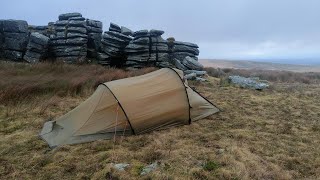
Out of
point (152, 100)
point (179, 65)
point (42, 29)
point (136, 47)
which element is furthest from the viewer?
point (42, 29)

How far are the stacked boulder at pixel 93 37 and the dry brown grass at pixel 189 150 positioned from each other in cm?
1369

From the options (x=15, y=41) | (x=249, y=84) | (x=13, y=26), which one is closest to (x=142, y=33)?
(x=15, y=41)

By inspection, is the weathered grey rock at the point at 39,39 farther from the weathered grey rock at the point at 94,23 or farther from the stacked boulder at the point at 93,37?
the weathered grey rock at the point at 94,23

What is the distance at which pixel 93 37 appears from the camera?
27.3 metres

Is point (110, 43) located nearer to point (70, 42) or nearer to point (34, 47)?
point (70, 42)

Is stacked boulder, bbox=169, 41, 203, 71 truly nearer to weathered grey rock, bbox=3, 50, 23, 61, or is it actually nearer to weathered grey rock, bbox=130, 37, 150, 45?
weathered grey rock, bbox=130, 37, 150, 45

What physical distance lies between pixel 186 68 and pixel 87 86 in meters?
10.8

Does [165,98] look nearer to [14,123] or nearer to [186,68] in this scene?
[14,123]

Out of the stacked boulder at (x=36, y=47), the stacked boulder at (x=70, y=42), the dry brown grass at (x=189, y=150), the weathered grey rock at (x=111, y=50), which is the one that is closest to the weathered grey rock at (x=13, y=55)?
the stacked boulder at (x=36, y=47)

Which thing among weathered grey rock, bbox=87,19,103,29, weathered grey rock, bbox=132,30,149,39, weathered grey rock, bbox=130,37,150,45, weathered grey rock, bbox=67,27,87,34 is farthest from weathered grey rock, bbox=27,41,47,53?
weathered grey rock, bbox=132,30,149,39

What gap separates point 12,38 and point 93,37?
237 inches

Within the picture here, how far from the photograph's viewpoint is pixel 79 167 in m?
7.75

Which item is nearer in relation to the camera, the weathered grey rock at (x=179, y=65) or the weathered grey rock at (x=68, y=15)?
the weathered grey rock at (x=179, y=65)

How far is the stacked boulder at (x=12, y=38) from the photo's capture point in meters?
25.2
